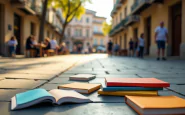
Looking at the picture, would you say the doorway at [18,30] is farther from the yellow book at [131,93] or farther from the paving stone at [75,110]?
the paving stone at [75,110]

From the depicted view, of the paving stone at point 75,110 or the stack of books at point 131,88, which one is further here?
the stack of books at point 131,88

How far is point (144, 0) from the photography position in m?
14.9

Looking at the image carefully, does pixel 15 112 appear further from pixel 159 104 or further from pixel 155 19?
pixel 155 19

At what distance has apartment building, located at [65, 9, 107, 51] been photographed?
6153cm

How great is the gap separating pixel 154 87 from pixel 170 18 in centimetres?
1174

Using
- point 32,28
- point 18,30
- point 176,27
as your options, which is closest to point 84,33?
point 32,28

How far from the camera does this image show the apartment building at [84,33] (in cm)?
6153

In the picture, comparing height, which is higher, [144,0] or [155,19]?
[144,0]

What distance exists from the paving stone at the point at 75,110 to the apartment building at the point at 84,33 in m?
58.3

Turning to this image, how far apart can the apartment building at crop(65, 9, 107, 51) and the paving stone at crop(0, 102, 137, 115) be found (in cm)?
5834

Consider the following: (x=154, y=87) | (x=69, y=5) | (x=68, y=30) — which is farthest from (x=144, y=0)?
(x=68, y=30)

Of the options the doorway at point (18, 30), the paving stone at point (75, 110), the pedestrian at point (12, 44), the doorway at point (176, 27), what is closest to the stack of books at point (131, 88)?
the paving stone at point (75, 110)

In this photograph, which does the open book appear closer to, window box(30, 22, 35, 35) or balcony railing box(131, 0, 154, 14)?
balcony railing box(131, 0, 154, 14)

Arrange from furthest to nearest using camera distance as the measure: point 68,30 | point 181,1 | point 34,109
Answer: point 68,30
point 181,1
point 34,109
